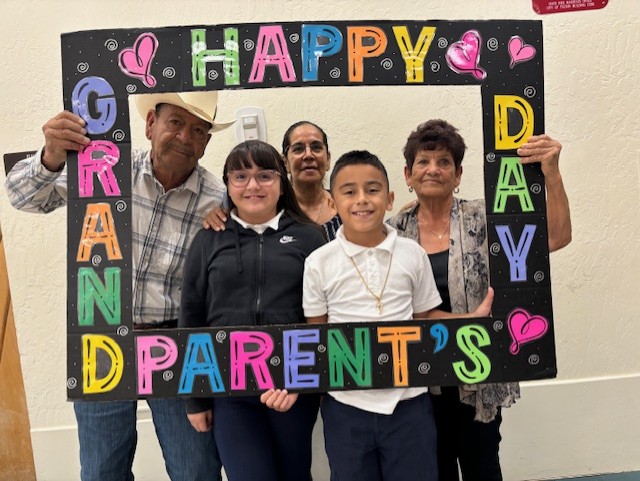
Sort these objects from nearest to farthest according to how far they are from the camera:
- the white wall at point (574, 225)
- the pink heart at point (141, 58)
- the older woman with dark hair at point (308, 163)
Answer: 1. the pink heart at point (141, 58)
2. the older woman with dark hair at point (308, 163)
3. the white wall at point (574, 225)

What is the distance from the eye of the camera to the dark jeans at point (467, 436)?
5.37 ft

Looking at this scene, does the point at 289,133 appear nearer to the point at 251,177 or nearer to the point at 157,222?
the point at 251,177

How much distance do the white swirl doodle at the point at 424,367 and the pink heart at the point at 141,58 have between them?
1015mm

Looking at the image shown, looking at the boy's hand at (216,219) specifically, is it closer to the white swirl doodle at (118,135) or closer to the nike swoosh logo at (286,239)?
the nike swoosh logo at (286,239)

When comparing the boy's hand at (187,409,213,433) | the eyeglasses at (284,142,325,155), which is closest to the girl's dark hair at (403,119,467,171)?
the eyeglasses at (284,142,325,155)

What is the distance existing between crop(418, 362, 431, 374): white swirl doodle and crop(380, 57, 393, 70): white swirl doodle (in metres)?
0.79

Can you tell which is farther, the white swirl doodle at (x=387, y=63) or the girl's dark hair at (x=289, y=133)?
the girl's dark hair at (x=289, y=133)

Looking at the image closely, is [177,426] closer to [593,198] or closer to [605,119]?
[593,198]

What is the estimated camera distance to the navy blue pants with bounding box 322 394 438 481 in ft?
4.67

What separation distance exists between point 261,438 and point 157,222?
25.6 inches

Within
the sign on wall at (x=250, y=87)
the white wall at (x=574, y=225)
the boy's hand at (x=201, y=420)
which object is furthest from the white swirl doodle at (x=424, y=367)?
the white wall at (x=574, y=225)

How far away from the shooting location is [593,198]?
2367mm

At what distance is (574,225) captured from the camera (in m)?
2.38

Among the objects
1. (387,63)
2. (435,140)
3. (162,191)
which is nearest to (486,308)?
(435,140)
